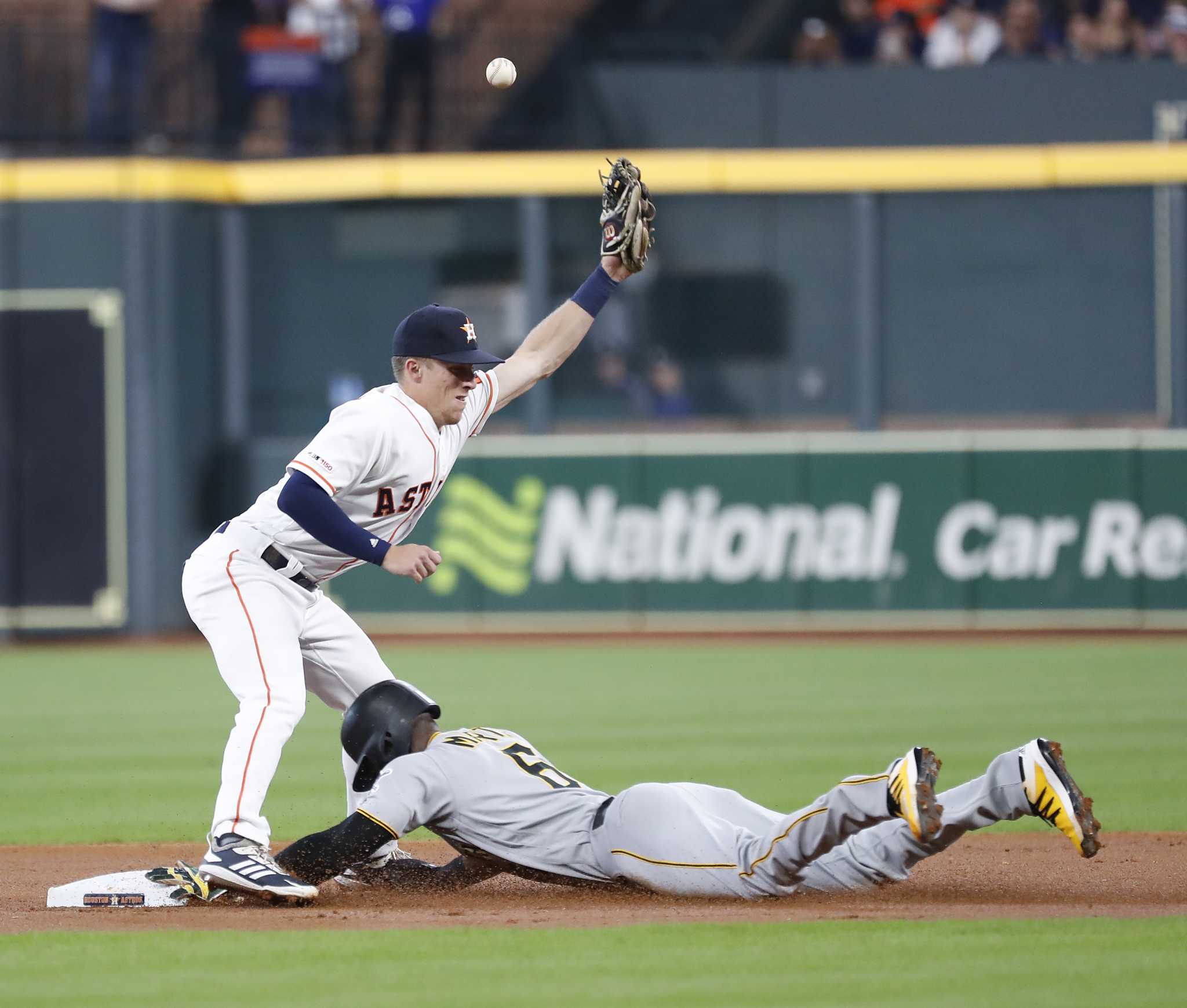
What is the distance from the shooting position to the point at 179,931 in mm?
4887

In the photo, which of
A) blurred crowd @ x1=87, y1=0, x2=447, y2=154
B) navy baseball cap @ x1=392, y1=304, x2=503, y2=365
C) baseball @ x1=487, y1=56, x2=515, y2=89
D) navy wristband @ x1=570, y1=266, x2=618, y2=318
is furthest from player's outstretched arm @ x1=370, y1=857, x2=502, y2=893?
blurred crowd @ x1=87, y1=0, x2=447, y2=154

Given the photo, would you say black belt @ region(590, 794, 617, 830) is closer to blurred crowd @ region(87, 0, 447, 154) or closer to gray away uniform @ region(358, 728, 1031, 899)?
gray away uniform @ region(358, 728, 1031, 899)

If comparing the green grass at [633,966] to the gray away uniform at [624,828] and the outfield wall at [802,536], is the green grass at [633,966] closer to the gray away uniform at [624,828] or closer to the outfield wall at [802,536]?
the gray away uniform at [624,828]

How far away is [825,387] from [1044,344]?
5.94ft

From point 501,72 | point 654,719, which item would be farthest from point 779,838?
point 654,719

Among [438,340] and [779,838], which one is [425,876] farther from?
[438,340]

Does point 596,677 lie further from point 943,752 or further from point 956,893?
point 956,893

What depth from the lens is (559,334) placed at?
611cm

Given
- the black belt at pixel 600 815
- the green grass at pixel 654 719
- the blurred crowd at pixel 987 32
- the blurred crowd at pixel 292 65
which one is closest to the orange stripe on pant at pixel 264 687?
the black belt at pixel 600 815

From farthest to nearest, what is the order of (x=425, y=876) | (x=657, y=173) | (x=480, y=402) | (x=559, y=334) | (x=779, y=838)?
(x=657, y=173)
(x=559, y=334)
(x=480, y=402)
(x=425, y=876)
(x=779, y=838)

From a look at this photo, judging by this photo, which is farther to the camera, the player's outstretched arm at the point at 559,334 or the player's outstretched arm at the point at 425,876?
the player's outstretched arm at the point at 559,334

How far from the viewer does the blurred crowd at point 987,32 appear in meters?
15.6

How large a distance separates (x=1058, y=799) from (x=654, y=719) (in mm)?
5220

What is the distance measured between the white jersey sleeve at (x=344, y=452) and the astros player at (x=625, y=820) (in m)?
0.59
